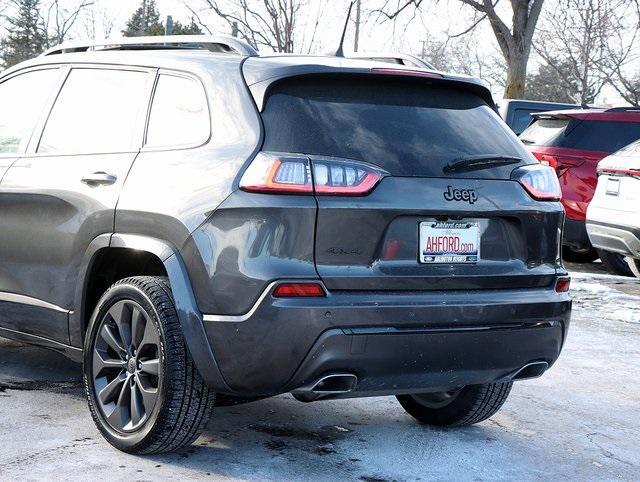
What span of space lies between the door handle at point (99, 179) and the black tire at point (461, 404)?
1.77 meters

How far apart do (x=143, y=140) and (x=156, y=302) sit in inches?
28.9

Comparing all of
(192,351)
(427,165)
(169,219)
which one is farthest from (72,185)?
(427,165)

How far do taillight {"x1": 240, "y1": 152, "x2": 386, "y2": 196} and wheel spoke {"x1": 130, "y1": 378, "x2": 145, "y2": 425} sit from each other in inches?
39.4

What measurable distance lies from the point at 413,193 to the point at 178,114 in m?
1.05

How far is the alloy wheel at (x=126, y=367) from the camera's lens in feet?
14.1

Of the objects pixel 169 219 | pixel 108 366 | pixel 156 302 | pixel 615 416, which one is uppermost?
pixel 169 219

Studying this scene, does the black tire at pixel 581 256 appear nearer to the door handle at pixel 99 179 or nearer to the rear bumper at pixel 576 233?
the rear bumper at pixel 576 233

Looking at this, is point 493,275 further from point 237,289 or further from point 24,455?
point 24,455

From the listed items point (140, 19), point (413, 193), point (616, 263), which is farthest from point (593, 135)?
point (140, 19)

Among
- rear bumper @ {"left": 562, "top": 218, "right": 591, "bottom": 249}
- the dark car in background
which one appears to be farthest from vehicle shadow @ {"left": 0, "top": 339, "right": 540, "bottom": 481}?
the dark car in background

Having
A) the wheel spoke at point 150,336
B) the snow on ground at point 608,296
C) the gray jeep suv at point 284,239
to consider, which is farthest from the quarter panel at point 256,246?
the snow on ground at point 608,296

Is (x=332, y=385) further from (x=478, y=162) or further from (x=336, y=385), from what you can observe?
(x=478, y=162)

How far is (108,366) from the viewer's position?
14.8 feet

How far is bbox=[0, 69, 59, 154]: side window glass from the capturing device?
5238mm
